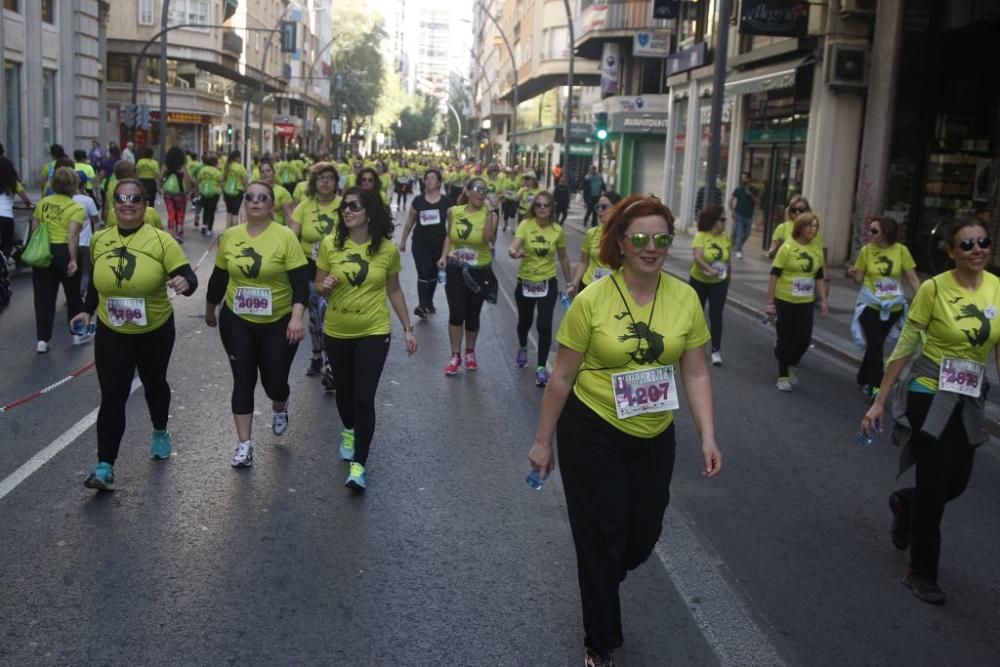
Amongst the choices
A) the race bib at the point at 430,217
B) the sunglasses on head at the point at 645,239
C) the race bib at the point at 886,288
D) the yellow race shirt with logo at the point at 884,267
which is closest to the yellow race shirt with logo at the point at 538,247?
the yellow race shirt with logo at the point at 884,267

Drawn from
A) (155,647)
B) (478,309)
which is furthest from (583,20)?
(155,647)

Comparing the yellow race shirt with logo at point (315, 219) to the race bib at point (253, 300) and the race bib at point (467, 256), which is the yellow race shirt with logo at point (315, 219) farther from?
the race bib at point (253, 300)

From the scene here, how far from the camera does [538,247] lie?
9812 millimetres

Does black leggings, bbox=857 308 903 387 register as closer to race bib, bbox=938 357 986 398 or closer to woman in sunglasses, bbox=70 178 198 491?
race bib, bbox=938 357 986 398

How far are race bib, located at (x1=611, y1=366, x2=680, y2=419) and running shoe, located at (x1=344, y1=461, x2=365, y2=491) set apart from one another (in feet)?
8.96

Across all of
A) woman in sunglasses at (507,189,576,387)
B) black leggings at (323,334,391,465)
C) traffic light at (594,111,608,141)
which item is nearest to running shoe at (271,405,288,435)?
black leggings at (323,334,391,465)

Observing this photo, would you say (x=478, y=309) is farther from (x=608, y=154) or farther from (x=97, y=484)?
(x=608, y=154)

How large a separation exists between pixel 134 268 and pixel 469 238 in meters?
4.60

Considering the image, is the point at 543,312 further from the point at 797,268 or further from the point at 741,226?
the point at 741,226

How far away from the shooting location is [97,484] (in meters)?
6.09

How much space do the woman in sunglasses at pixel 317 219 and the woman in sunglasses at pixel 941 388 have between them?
224 inches

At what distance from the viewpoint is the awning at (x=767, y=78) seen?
2284 centimetres

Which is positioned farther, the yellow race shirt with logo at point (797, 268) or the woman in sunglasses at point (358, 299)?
the yellow race shirt with logo at point (797, 268)

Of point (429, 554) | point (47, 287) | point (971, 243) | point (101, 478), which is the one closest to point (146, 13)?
point (47, 287)
